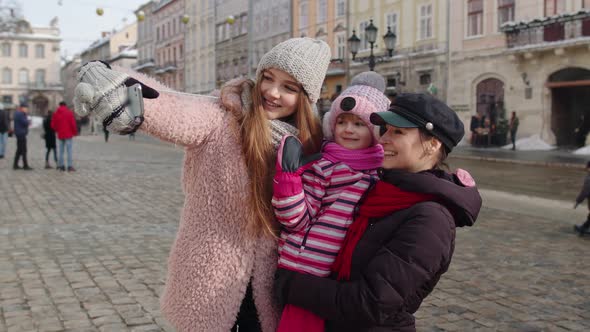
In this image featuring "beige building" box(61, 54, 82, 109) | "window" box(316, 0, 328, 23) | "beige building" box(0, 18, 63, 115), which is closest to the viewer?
A: "window" box(316, 0, 328, 23)

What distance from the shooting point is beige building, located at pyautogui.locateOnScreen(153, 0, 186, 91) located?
59594 mm

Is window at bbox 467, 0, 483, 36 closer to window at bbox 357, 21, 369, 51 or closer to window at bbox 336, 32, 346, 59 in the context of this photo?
window at bbox 357, 21, 369, 51

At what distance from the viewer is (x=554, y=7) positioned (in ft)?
76.2

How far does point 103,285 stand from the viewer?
4.77m

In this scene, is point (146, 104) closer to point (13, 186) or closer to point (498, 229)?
point (498, 229)

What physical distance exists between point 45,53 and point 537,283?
92.6 meters

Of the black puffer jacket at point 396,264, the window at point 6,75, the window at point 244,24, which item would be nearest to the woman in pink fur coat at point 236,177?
the black puffer jacket at point 396,264

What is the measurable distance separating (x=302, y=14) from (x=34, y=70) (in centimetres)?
6226

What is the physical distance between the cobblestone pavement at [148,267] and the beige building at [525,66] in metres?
15.1

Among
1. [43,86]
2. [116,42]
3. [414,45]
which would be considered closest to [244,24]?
[414,45]

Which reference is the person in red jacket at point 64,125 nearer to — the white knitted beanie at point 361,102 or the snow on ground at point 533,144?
the white knitted beanie at point 361,102

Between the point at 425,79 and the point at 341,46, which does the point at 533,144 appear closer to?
the point at 425,79

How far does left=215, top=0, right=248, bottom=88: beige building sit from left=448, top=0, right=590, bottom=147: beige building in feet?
68.8

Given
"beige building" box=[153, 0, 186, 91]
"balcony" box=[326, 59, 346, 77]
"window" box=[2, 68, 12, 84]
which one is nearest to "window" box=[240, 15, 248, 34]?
"balcony" box=[326, 59, 346, 77]
